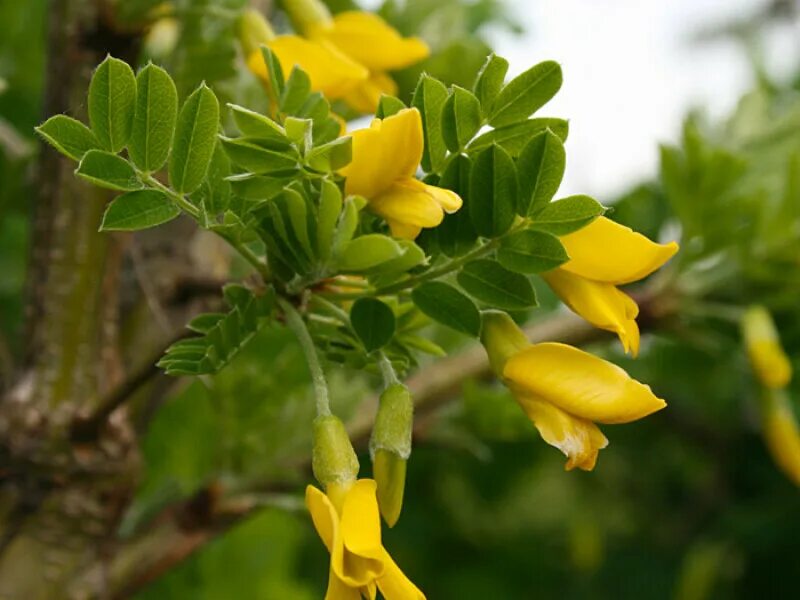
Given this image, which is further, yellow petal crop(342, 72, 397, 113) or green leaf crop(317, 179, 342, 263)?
yellow petal crop(342, 72, 397, 113)

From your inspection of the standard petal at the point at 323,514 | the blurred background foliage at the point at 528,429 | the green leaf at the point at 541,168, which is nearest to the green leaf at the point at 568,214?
the green leaf at the point at 541,168

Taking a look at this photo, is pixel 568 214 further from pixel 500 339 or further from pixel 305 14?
pixel 305 14

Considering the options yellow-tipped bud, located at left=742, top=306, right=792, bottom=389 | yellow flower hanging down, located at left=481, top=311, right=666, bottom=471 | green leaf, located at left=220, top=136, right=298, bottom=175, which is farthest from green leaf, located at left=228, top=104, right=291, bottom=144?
yellow-tipped bud, located at left=742, top=306, right=792, bottom=389

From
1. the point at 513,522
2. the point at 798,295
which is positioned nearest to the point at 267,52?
the point at 798,295

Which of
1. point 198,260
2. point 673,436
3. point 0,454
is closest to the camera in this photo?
point 0,454

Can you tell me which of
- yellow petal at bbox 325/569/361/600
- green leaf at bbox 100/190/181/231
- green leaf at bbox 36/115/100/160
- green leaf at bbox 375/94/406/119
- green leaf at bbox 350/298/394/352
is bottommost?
yellow petal at bbox 325/569/361/600

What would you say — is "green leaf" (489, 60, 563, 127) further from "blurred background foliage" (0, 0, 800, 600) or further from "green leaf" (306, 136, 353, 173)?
"blurred background foliage" (0, 0, 800, 600)

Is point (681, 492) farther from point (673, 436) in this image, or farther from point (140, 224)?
point (140, 224)
